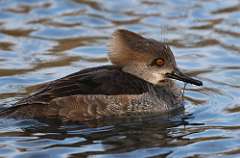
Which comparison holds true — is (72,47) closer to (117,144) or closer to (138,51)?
(138,51)

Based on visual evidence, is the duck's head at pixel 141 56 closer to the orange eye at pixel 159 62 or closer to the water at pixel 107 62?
the orange eye at pixel 159 62

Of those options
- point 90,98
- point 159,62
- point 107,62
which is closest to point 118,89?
point 90,98

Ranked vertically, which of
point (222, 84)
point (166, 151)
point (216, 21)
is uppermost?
point (216, 21)

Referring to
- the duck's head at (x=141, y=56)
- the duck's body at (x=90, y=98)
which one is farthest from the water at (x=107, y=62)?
the duck's head at (x=141, y=56)

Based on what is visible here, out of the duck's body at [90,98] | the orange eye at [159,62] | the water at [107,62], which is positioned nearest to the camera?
the water at [107,62]

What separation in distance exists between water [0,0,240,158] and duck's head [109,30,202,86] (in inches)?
25.7

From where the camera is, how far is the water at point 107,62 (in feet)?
31.7

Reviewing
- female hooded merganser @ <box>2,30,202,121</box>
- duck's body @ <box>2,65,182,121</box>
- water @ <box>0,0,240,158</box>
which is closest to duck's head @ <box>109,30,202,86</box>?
female hooded merganser @ <box>2,30,202,121</box>

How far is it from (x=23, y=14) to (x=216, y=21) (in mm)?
3716

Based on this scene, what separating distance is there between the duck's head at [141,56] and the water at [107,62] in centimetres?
65

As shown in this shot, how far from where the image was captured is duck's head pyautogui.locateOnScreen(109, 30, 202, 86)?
11.2 metres

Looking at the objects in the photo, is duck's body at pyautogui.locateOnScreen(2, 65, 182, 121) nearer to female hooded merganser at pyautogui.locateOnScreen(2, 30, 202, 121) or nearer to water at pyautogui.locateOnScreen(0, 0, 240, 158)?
female hooded merganser at pyautogui.locateOnScreen(2, 30, 202, 121)

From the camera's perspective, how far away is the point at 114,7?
54.9 feet

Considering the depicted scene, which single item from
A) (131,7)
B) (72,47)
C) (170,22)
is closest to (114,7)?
(131,7)
